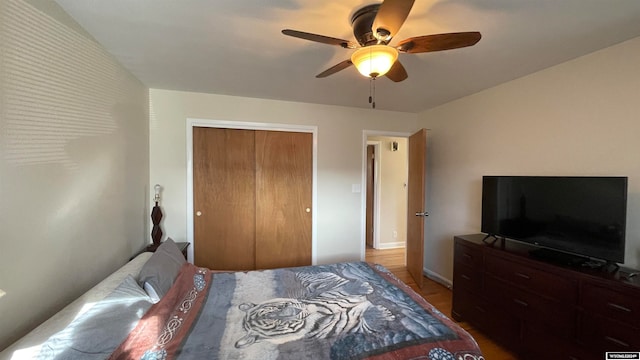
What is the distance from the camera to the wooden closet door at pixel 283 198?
3025 millimetres

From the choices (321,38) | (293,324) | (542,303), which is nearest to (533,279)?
(542,303)

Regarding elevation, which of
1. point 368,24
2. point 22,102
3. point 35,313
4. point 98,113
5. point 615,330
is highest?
point 368,24

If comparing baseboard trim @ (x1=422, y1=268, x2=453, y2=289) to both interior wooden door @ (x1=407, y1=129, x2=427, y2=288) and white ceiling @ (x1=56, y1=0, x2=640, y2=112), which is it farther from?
white ceiling @ (x1=56, y1=0, x2=640, y2=112)

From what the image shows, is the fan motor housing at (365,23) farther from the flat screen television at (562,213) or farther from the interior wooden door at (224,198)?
the interior wooden door at (224,198)

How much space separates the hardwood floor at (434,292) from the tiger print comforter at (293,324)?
1.07 meters

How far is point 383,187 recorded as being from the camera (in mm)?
4582

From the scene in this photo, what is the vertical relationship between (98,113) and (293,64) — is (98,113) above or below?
below

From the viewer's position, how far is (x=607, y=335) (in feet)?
4.61

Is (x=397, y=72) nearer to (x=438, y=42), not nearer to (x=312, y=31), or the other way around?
(x=438, y=42)

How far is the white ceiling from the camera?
131 centimetres

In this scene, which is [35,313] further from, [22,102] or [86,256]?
[22,102]

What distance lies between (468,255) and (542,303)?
599mm

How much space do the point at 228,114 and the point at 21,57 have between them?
1.82 m

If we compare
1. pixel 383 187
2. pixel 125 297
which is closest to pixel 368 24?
pixel 125 297
